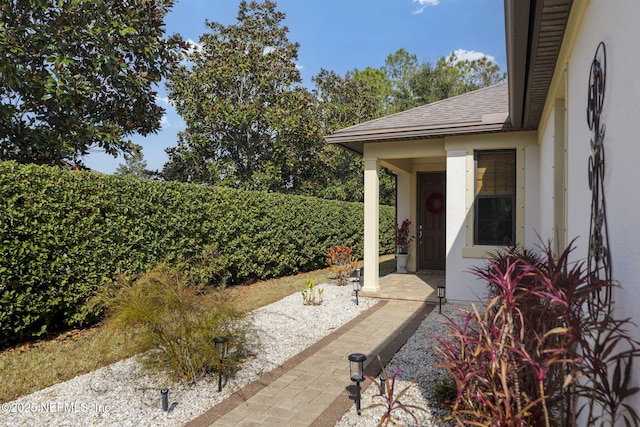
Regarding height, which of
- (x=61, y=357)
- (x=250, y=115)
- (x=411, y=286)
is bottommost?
(x=61, y=357)

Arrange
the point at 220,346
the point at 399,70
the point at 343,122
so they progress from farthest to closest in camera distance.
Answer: the point at 399,70 → the point at 343,122 → the point at 220,346

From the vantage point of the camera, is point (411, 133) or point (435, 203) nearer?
point (411, 133)

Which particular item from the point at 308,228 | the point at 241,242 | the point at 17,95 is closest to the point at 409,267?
the point at 308,228

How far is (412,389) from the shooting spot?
4.07 meters

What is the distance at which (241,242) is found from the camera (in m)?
9.93

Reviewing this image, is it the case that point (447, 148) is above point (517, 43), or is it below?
below

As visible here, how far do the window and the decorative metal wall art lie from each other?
5.43 meters

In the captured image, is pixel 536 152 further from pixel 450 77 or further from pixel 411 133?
pixel 450 77

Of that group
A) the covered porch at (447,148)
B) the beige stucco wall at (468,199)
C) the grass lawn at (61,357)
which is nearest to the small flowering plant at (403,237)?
the covered porch at (447,148)

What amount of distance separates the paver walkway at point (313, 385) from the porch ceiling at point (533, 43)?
3.55 metres

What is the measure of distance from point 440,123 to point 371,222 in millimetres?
2460

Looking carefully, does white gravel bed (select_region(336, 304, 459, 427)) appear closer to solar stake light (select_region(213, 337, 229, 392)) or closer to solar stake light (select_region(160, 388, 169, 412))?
solar stake light (select_region(213, 337, 229, 392))

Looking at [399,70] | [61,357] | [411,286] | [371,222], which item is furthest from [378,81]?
[61,357]

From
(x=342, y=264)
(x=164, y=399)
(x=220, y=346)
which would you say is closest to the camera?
(x=164, y=399)
